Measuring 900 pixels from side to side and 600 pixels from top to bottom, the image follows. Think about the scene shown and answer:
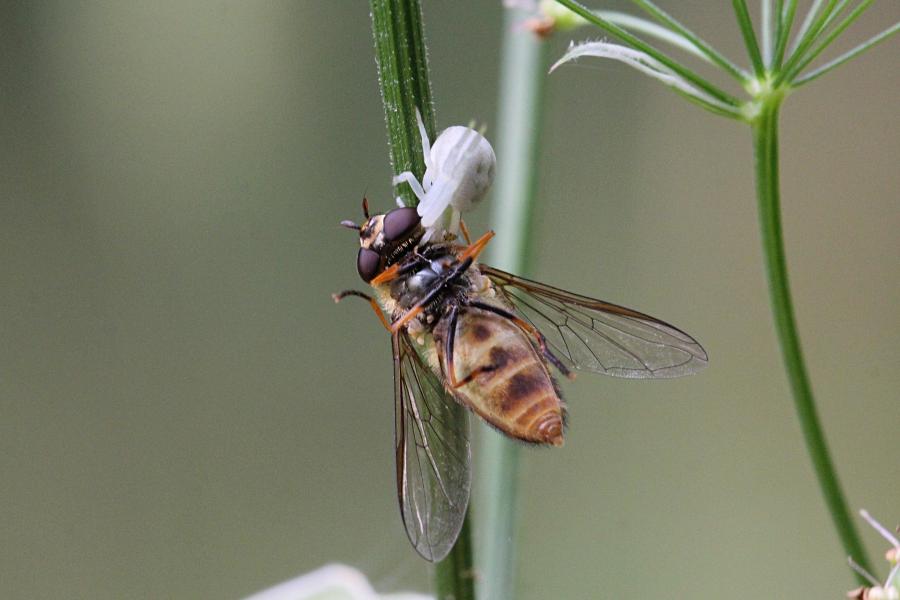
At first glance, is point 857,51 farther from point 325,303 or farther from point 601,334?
point 325,303

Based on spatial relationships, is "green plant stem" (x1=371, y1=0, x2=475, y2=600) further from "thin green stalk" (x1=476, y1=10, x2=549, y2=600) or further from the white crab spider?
"thin green stalk" (x1=476, y1=10, x2=549, y2=600)

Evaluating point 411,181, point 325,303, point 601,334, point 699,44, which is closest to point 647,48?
point 699,44

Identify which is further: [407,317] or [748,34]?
[407,317]

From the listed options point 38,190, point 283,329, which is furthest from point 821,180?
point 38,190

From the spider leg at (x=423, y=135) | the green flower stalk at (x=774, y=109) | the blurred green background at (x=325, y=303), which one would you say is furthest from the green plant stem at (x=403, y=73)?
the blurred green background at (x=325, y=303)

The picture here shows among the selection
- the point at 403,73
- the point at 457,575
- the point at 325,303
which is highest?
the point at 325,303
